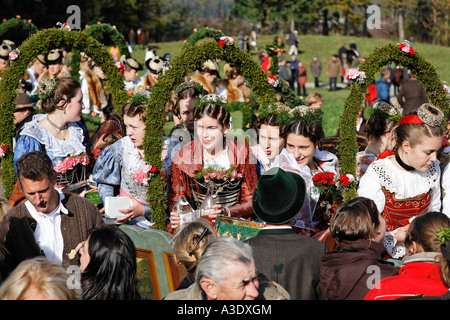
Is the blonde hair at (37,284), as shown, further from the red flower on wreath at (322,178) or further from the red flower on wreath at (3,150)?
the red flower on wreath at (3,150)

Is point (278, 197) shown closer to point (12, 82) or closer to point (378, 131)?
point (378, 131)

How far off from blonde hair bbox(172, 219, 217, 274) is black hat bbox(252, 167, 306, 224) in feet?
1.35

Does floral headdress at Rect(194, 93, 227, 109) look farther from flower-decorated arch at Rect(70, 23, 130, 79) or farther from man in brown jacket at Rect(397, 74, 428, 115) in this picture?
man in brown jacket at Rect(397, 74, 428, 115)

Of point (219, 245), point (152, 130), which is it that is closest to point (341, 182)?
point (152, 130)

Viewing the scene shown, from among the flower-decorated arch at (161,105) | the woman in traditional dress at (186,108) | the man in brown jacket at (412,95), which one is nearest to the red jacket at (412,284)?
the flower-decorated arch at (161,105)

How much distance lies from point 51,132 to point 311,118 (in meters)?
2.79

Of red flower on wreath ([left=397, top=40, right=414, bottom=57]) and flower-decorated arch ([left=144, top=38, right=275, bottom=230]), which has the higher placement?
red flower on wreath ([left=397, top=40, right=414, bottom=57])

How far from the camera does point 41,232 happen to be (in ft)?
13.8

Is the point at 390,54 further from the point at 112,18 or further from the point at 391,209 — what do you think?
the point at 112,18

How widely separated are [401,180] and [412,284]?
168 centimetres

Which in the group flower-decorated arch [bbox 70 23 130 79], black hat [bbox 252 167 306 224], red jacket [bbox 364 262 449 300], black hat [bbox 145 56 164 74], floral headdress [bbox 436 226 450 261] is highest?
flower-decorated arch [bbox 70 23 130 79]

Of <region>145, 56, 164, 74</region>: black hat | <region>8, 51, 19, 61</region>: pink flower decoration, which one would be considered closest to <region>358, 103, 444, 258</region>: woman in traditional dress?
<region>8, 51, 19, 61</region>: pink flower decoration

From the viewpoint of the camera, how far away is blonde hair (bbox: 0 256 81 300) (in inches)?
108

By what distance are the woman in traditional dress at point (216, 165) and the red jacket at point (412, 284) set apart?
2.05 m
